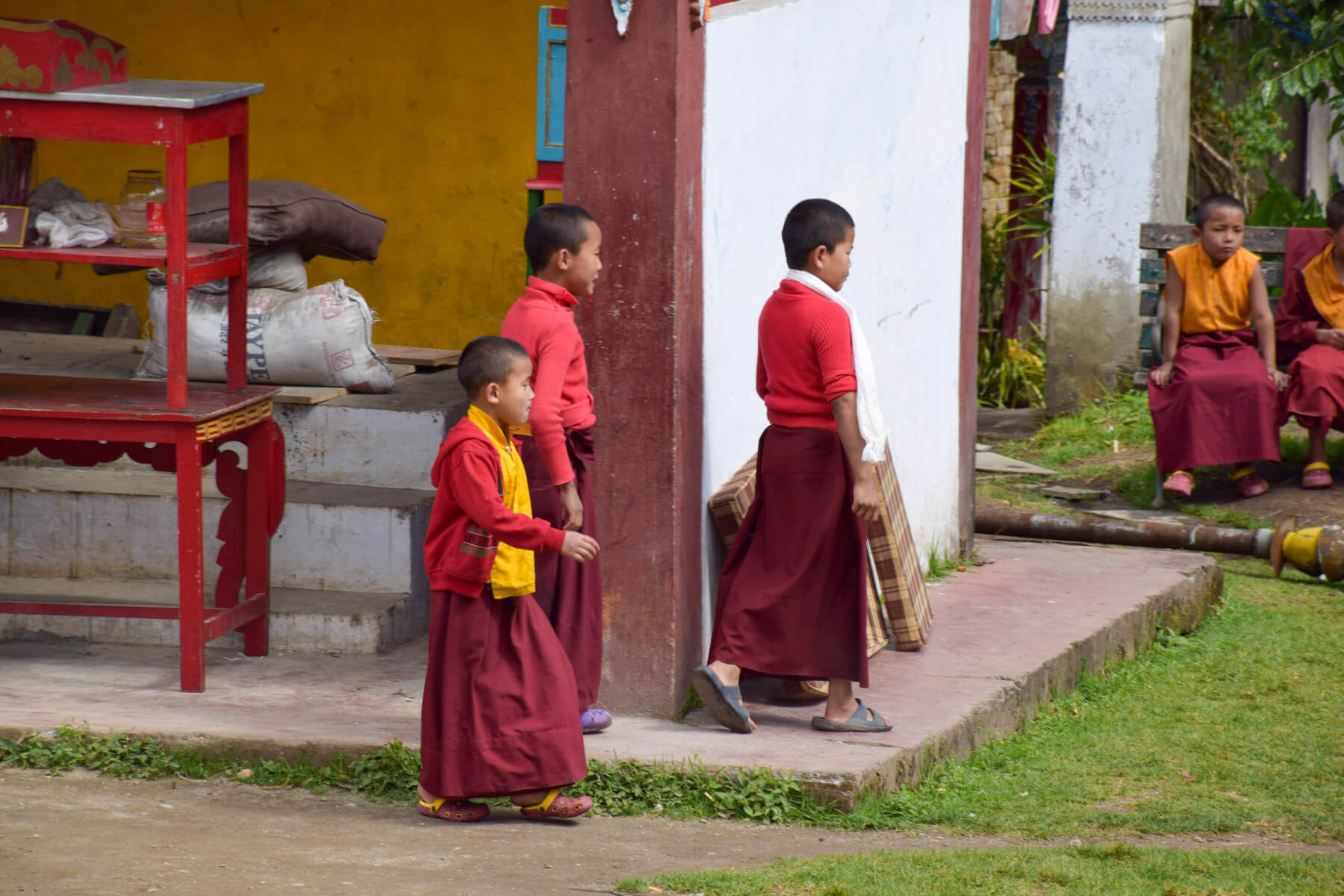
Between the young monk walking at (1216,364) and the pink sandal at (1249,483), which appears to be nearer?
the young monk walking at (1216,364)

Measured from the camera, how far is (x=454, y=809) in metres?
4.10

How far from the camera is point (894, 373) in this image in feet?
20.1

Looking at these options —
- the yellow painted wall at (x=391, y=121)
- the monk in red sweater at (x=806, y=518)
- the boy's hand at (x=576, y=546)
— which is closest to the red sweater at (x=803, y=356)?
the monk in red sweater at (x=806, y=518)

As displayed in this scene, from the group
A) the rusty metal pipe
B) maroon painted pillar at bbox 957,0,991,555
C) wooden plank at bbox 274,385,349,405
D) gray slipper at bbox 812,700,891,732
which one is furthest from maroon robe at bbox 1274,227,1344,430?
wooden plank at bbox 274,385,349,405

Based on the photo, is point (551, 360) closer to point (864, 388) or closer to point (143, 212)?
point (864, 388)

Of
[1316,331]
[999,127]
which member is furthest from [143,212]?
[999,127]

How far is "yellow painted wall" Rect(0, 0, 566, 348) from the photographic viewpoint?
7305 millimetres

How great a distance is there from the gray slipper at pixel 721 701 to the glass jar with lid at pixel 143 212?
6.94 ft

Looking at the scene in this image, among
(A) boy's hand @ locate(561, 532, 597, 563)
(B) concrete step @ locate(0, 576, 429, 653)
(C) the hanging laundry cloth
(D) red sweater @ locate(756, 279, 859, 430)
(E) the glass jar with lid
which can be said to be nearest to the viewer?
(A) boy's hand @ locate(561, 532, 597, 563)

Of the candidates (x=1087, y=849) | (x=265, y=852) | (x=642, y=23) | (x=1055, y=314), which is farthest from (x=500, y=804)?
(x=1055, y=314)

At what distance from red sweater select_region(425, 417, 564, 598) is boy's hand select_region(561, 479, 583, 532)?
0.32 meters

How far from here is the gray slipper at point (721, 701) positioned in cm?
448

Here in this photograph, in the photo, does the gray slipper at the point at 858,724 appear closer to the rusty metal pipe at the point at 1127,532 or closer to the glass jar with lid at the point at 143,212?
the glass jar with lid at the point at 143,212

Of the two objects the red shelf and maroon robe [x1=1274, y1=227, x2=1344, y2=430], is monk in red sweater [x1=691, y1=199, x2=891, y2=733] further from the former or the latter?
maroon robe [x1=1274, y1=227, x2=1344, y2=430]
